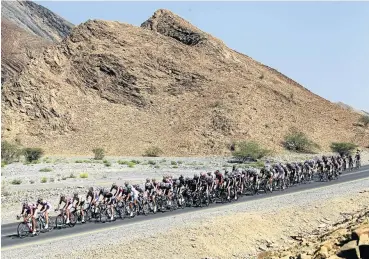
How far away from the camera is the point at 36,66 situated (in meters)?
72.8

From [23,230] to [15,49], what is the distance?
98122mm

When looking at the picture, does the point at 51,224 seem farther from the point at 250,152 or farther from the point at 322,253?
the point at 250,152

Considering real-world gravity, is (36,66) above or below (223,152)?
above

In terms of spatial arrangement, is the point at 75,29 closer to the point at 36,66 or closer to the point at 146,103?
the point at 36,66

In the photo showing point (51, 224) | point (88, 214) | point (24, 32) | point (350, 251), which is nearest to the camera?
point (350, 251)

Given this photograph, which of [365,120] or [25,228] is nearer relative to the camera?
[25,228]

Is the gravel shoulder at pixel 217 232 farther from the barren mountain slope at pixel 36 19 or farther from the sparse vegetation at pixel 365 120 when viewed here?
the barren mountain slope at pixel 36 19

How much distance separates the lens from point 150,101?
75.2 m

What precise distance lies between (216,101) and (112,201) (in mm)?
53185

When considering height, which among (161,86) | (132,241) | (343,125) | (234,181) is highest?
(161,86)

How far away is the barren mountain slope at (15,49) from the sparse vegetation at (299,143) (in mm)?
55699

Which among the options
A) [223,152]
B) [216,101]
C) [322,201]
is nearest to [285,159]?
[223,152]

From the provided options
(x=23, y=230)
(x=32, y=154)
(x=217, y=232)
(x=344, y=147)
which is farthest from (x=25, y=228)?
(x=344, y=147)

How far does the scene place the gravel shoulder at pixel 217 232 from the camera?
1638 centimetres
